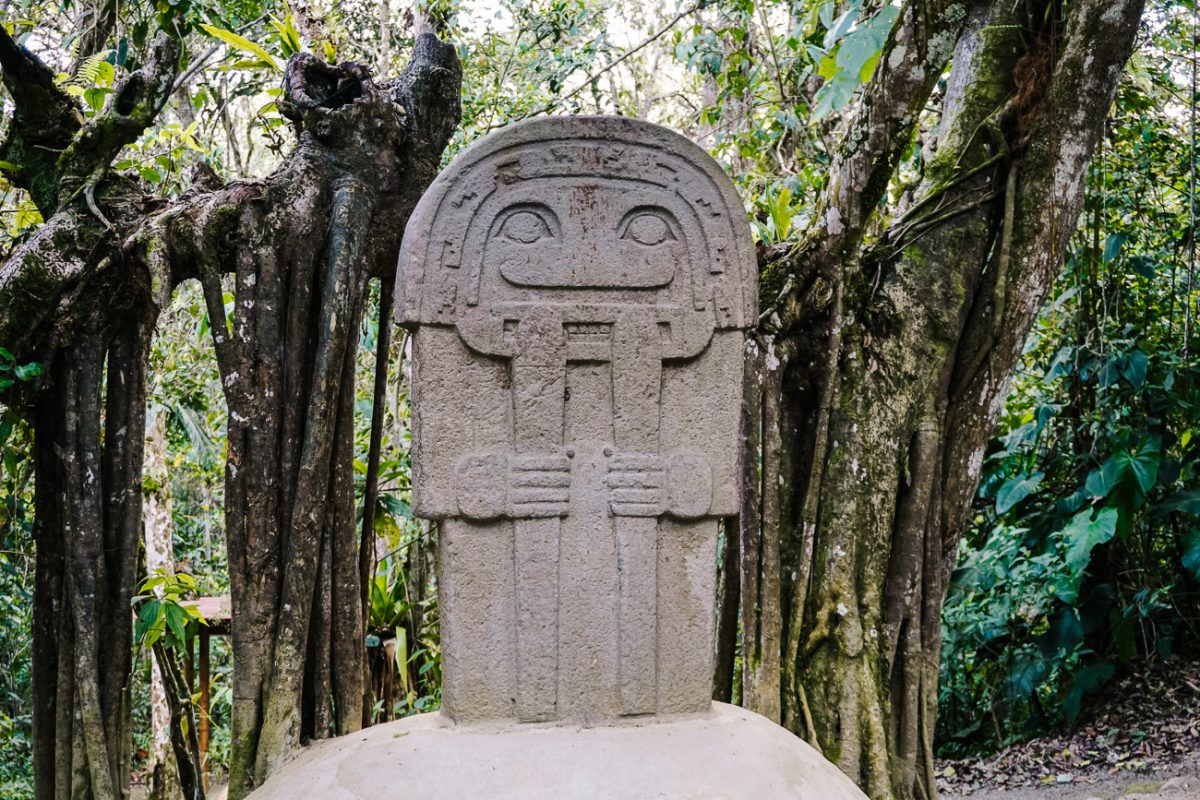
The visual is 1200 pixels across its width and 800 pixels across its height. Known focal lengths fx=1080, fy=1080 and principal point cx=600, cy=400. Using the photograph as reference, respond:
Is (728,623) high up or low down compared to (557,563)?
down

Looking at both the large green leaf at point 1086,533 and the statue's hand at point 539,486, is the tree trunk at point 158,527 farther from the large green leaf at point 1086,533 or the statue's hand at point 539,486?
the large green leaf at point 1086,533

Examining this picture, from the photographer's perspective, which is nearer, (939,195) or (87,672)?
(87,672)

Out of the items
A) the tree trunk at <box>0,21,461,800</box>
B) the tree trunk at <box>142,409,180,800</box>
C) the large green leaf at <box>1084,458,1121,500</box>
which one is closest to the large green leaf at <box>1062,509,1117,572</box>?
the large green leaf at <box>1084,458,1121,500</box>

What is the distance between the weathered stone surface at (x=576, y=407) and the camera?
128 inches

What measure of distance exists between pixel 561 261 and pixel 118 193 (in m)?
1.63

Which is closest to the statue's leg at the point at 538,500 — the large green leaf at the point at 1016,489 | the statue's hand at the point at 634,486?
the statue's hand at the point at 634,486

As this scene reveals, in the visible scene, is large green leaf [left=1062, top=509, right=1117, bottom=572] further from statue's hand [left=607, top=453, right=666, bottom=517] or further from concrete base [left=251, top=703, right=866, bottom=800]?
statue's hand [left=607, top=453, right=666, bottom=517]

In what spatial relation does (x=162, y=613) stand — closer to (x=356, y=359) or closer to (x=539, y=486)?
(x=356, y=359)

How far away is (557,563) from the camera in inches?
130

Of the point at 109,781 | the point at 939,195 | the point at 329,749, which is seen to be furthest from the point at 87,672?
the point at 939,195

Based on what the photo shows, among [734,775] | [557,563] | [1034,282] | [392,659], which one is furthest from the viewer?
[392,659]

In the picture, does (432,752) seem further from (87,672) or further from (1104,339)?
(1104,339)

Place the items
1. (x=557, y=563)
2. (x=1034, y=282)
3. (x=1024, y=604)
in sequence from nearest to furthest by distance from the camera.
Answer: (x=557, y=563)
(x=1034, y=282)
(x=1024, y=604)

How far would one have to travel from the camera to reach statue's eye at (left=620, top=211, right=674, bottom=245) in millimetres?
3383
